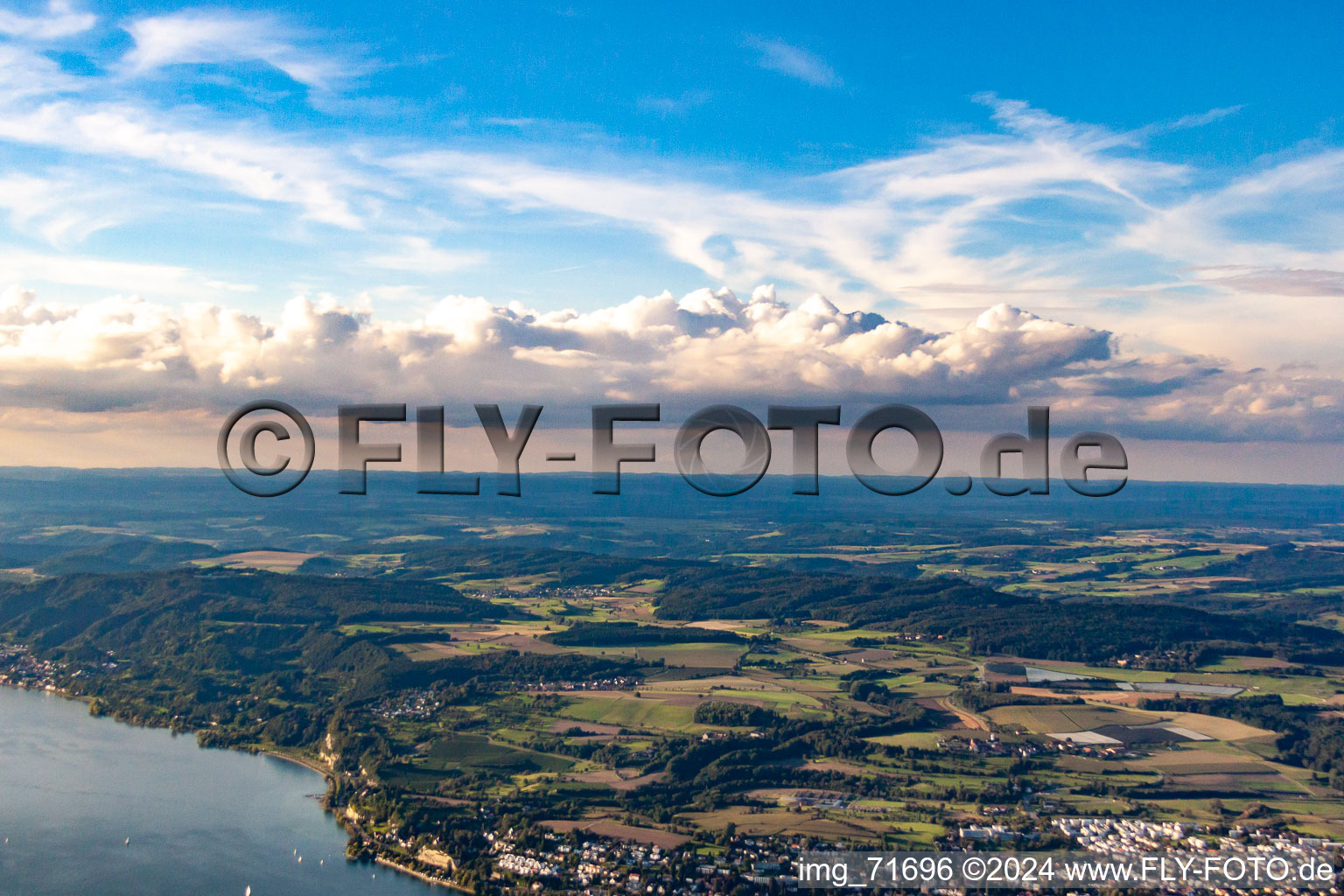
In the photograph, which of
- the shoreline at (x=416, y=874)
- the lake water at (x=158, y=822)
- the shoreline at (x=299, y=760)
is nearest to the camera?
the lake water at (x=158, y=822)

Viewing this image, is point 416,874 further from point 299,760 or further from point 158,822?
point 299,760

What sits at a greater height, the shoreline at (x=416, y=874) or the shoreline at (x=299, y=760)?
the shoreline at (x=299, y=760)

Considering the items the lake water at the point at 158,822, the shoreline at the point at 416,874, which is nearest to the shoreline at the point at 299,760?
the lake water at the point at 158,822

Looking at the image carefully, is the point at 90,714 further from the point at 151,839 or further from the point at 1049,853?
the point at 1049,853

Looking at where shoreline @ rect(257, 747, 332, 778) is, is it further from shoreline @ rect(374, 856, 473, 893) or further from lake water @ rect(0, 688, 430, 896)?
shoreline @ rect(374, 856, 473, 893)

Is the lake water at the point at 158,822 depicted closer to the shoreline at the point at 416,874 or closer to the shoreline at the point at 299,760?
the shoreline at the point at 416,874

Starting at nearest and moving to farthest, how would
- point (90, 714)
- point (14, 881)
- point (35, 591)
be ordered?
point (14, 881)
point (90, 714)
point (35, 591)

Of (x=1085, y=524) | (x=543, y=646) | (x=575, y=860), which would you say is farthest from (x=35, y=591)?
(x=1085, y=524)

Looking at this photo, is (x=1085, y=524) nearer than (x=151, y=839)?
No

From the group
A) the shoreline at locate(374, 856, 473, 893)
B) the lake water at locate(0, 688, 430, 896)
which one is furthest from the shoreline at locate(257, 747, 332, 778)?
the shoreline at locate(374, 856, 473, 893)

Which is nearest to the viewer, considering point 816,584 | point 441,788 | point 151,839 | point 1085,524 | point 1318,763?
point 151,839
